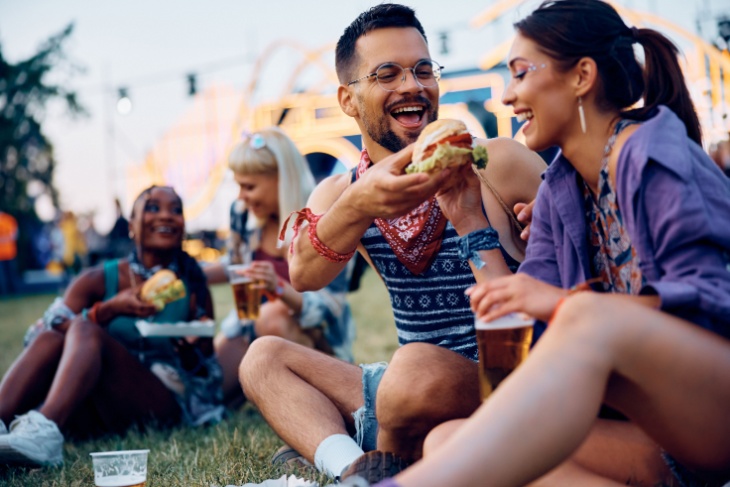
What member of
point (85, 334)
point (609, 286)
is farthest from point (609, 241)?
point (85, 334)

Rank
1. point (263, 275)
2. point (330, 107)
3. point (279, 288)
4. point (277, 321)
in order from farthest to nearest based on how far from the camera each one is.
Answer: point (330, 107) < point (277, 321) < point (279, 288) < point (263, 275)

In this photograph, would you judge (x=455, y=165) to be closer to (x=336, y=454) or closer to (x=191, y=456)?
(x=336, y=454)

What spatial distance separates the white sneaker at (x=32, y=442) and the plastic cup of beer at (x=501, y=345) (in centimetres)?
234

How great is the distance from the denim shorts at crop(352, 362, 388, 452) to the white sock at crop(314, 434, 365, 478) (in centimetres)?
12

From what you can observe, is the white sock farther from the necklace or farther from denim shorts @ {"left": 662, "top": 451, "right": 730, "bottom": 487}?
the necklace

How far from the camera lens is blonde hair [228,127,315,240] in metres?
5.47

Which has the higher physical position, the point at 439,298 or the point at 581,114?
the point at 581,114

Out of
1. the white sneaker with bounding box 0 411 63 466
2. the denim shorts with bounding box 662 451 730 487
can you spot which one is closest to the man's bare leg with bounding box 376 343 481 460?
the denim shorts with bounding box 662 451 730 487

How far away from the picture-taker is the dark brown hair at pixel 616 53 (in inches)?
92.0

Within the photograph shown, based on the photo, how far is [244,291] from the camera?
4.89m

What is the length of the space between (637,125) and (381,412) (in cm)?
126

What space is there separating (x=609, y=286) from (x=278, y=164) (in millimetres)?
3457

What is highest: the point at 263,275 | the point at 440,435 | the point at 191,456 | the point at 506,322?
the point at 506,322

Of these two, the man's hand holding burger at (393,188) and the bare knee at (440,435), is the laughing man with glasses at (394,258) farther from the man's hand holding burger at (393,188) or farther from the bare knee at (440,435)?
the bare knee at (440,435)
